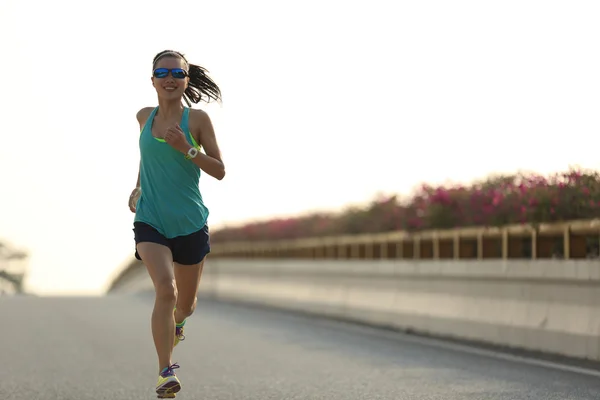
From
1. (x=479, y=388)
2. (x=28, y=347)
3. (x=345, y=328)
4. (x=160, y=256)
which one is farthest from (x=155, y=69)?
(x=345, y=328)

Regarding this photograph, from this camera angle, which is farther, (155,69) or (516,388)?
(516,388)

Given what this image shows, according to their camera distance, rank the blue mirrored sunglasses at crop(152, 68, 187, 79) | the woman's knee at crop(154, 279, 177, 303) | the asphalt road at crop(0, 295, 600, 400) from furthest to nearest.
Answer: the asphalt road at crop(0, 295, 600, 400)
the blue mirrored sunglasses at crop(152, 68, 187, 79)
the woman's knee at crop(154, 279, 177, 303)

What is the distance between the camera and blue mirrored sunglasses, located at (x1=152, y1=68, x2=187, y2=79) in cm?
852

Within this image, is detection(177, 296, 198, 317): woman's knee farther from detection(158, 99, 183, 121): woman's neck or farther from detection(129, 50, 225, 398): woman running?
detection(158, 99, 183, 121): woman's neck

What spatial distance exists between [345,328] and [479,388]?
7.90 meters

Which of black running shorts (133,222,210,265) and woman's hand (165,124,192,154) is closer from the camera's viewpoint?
woman's hand (165,124,192,154)

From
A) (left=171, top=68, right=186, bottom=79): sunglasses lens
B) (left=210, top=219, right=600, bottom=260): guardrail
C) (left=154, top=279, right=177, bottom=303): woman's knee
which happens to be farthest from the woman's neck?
(left=210, top=219, right=600, bottom=260): guardrail

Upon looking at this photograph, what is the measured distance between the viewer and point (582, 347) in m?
12.1

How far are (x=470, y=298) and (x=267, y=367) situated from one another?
3635mm

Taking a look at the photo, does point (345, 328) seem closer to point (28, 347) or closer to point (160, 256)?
point (28, 347)

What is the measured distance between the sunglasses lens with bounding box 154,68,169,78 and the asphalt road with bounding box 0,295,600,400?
8.41 ft

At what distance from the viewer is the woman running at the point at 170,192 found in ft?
27.2

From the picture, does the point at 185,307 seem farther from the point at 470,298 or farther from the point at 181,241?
the point at 470,298

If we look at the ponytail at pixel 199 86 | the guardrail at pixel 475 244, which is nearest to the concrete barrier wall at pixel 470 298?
the guardrail at pixel 475 244
